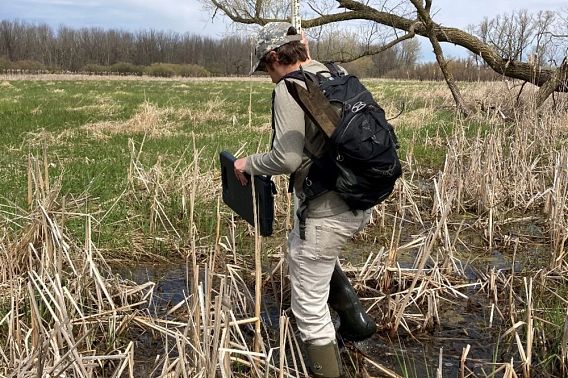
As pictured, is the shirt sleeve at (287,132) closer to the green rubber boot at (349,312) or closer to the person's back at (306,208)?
the person's back at (306,208)

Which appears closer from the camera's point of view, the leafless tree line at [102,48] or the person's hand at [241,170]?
the person's hand at [241,170]

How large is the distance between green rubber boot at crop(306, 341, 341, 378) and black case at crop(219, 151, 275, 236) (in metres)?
0.61

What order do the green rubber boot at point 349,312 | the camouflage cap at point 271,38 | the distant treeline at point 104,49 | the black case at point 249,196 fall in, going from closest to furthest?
the camouflage cap at point 271,38, the black case at point 249,196, the green rubber boot at point 349,312, the distant treeline at point 104,49

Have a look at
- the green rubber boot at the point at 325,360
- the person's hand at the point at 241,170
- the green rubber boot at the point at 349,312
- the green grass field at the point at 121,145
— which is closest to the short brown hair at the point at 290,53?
the person's hand at the point at 241,170

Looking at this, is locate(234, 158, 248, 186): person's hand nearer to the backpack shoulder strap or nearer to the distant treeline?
the backpack shoulder strap

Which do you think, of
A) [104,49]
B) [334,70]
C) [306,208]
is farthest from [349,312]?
[104,49]

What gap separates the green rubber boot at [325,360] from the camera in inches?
111

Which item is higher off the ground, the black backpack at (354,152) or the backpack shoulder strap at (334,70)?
the backpack shoulder strap at (334,70)

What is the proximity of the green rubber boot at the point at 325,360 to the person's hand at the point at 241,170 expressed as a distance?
875mm

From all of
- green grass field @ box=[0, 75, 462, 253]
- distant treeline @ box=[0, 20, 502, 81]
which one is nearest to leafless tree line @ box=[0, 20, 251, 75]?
distant treeline @ box=[0, 20, 502, 81]

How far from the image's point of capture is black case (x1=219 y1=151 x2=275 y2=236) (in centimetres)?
282

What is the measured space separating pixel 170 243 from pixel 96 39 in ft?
345

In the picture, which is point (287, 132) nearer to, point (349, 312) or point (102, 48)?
point (349, 312)

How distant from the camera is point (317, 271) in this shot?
2.78 m
